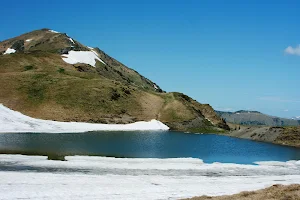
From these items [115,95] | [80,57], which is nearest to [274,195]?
[115,95]

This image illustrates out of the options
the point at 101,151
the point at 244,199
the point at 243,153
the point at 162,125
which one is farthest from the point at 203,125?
the point at 244,199

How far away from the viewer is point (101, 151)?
2272 inches

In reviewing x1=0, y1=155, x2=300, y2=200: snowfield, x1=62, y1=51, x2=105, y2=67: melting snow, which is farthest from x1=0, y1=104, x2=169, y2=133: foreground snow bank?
x1=62, y1=51, x2=105, y2=67: melting snow

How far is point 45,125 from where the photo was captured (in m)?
91.6

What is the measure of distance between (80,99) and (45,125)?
30531 mm

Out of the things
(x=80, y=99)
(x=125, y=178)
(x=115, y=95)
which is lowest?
(x=125, y=178)

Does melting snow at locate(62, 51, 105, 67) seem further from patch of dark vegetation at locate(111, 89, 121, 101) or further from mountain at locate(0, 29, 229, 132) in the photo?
patch of dark vegetation at locate(111, 89, 121, 101)

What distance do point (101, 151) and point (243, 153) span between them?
1192 inches

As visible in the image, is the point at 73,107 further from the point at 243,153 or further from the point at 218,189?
the point at 218,189

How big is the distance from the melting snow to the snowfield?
125683 mm

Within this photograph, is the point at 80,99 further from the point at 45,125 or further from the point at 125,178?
the point at 125,178

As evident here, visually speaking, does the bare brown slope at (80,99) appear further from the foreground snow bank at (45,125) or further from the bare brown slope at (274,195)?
the bare brown slope at (274,195)

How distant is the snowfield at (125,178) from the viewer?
29969 millimetres

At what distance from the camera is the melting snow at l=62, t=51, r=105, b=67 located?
16762 centimetres
